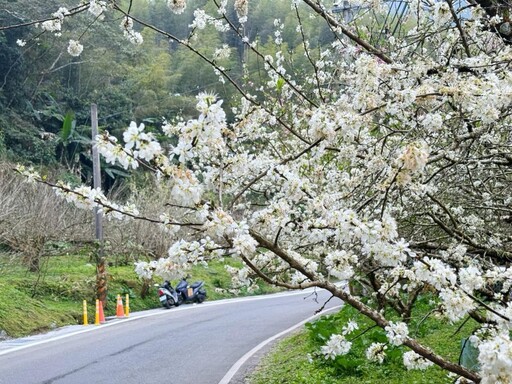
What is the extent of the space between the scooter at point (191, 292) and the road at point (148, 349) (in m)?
3.23

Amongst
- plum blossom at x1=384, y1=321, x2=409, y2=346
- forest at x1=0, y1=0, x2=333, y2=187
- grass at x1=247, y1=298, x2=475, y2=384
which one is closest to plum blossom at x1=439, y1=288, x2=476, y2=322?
plum blossom at x1=384, y1=321, x2=409, y2=346

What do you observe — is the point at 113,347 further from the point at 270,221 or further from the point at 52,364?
the point at 270,221

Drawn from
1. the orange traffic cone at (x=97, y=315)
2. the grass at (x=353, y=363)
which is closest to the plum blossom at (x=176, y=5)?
the grass at (x=353, y=363)

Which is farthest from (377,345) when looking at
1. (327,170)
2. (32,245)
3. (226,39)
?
(226,39)

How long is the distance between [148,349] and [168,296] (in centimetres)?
830

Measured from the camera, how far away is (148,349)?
34.7 feet

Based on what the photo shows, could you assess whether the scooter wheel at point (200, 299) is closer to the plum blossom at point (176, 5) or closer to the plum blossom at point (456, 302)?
the plum blossom at point (176, 5)

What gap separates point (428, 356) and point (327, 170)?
3242mm

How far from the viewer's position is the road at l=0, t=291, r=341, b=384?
332 inches

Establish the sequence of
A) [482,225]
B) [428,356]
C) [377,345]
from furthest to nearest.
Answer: [482,225], [377,345], [428,356]

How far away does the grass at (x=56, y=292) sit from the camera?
43.6 feet

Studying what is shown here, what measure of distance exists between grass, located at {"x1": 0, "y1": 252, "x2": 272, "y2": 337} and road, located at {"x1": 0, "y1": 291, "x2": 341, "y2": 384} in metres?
0.82

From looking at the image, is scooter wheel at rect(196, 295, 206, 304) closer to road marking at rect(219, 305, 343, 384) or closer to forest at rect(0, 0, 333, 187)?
road marking at rect(219, 305, 343, 384)

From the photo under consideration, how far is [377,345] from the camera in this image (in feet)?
12.6
